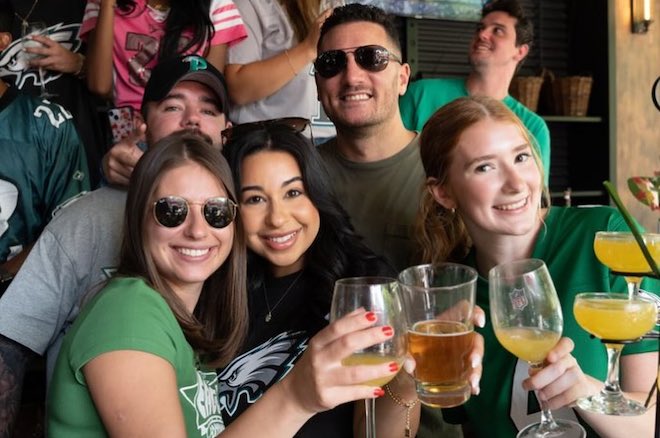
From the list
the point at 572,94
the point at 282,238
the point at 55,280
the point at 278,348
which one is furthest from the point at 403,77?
the point at 572,94

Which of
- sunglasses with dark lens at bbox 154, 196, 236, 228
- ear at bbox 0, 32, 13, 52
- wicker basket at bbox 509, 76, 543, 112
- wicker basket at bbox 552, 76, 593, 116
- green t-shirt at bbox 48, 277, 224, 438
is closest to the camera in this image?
green t-shirt at bbox 48, 277, 224, 438

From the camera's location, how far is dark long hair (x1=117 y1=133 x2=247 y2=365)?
1734 millimetres

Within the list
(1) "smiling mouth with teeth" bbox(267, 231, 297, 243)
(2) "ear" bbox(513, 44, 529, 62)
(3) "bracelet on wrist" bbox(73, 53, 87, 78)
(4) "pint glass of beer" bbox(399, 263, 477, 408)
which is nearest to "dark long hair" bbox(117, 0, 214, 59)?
(3) "bracelet on wrist" bbox(73, 53, 87, 78)

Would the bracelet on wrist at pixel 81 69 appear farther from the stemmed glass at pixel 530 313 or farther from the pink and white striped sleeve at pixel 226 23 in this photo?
the stemmed glass at pixel 530 313

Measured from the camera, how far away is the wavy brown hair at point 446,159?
73.5 inches

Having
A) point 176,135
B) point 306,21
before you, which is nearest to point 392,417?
point 176,135

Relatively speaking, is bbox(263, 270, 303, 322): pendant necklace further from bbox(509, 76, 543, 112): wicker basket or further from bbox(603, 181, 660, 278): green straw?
bbox(509, 76, 543, 112): wicker basket

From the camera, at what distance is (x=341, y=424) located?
1.92 meters

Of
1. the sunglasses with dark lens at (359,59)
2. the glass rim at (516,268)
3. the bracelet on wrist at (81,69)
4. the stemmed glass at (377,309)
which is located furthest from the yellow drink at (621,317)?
the bracelet on wrist at (81,69)

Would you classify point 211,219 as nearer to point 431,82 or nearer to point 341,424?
point 341,424

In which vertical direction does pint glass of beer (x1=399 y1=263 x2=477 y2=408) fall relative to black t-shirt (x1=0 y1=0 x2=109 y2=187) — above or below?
below

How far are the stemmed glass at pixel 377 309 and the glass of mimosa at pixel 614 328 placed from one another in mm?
325

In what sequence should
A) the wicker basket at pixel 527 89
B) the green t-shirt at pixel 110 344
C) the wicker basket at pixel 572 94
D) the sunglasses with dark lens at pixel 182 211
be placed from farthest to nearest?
the wicker basket at pixel 572 94
the wicker basket at pixel 527 89
the sunglasses with dark lens at pixel 182 211
the green t-shirt at pixel 110 344

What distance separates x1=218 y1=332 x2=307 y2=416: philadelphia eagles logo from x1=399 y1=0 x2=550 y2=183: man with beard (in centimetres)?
168
